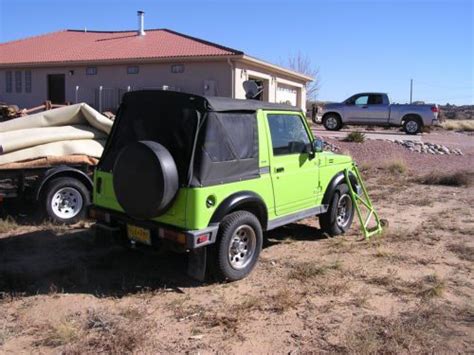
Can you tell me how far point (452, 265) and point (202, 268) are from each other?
10.2ft

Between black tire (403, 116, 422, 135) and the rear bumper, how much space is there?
22.2 meters

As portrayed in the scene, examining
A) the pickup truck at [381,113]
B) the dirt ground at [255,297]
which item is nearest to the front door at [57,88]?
the pickup truck at [381,113]

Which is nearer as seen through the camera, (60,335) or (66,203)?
(60,335)

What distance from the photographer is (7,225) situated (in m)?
7.47

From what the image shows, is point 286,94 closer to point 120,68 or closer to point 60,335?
point 120,68

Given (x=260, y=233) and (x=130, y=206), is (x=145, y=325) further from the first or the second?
(x=260, y=233)

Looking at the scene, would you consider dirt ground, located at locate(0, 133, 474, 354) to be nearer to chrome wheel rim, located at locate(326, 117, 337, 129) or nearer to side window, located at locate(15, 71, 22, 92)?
chrome wheel rim, located at locate(326, 117, 337, 129)

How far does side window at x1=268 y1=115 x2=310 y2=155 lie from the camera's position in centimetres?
616

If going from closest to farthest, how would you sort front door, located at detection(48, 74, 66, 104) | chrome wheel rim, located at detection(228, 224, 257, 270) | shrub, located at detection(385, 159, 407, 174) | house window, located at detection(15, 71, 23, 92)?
chrome wheel rim, located at detection(228, 224, 257, 270), shrub, located at detection(385, 159, 407, 174), front door, located at detection(48, 74, 66, 104), house window, located at detection(15, 71, 23, 92)

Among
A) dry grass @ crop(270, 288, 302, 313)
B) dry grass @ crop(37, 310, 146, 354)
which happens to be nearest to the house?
dry grass @ crop(270, 288, 302, 313)

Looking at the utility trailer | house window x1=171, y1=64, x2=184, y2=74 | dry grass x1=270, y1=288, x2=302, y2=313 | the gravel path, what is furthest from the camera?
house window x1=171, y1=64, x2=184, y2=74

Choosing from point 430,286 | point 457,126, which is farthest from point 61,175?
point 457,126

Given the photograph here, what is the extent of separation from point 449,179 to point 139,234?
9573 millimetres

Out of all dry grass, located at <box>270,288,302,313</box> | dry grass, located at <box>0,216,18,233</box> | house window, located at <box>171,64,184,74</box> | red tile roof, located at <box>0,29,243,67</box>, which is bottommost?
dry grass, located at <box>270,288,302,313</box>
